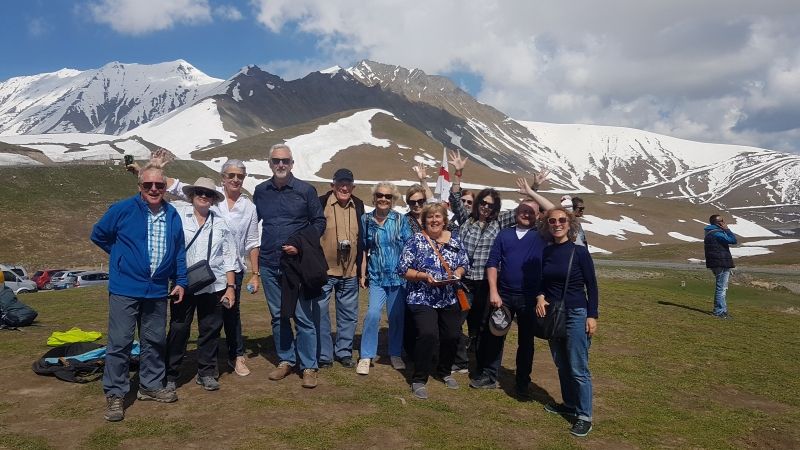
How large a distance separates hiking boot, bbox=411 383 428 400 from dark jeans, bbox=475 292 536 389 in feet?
3.06

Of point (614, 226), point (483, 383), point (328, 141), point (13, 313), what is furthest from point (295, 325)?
point (328, 141)

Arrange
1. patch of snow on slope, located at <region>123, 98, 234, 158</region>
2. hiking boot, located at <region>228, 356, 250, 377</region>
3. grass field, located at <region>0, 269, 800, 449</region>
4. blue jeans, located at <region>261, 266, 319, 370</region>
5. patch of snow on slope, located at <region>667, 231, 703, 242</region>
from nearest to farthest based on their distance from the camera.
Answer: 1. grass field, located at <region>0, 269, 800, 449</region>
2. blue jeans, located at <region>261, 266, 319, 370</region>
3. hiking boot, located at <region>228, 356, 250, 377</region>
4. patch of snow on slope, located at <region>667, 231, 703, 242</region>
5. patch of snow on slope, located at <region>123, 98, 234, 158</region>

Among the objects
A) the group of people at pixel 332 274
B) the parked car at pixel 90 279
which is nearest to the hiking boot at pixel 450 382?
the group of people at pixel 332 274

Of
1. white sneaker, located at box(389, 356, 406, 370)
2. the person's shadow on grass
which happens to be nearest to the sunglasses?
white sneaker, located at box(389, 356, 406, 370)

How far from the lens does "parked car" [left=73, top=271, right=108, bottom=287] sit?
28.8 meters

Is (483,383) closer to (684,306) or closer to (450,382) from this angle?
(450,382)

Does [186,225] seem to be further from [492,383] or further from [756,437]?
[756,437]

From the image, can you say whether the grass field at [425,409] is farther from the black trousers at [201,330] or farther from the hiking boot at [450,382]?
the black trousers at [201,330]

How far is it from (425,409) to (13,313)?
Answer: 329 inches

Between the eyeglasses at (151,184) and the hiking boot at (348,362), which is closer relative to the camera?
the eyeglasses at (151,184)

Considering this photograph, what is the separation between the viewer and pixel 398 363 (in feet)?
25.8

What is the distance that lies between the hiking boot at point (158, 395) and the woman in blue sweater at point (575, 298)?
180 inches

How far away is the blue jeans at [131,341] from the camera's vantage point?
5785 millimetres

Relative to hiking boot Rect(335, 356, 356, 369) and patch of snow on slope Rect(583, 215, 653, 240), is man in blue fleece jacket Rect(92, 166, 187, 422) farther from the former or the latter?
patch of snow on slope Rect(583, 215, 653, 240)
